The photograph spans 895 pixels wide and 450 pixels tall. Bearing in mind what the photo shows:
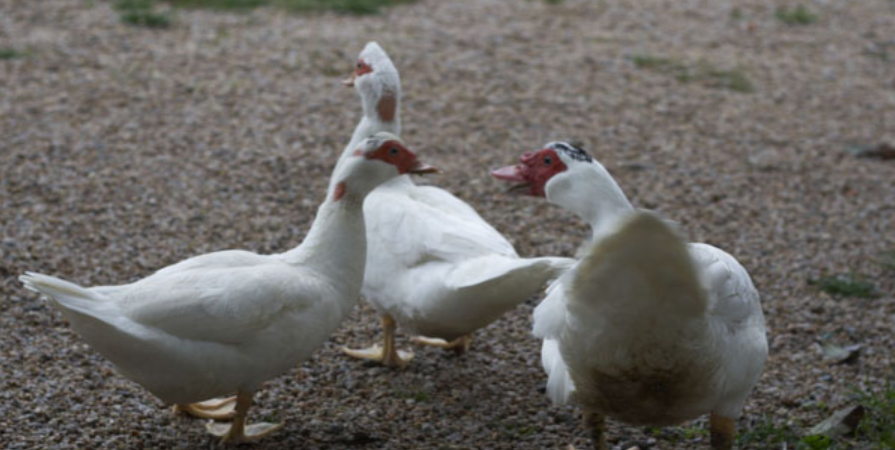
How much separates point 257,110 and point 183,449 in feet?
12.6

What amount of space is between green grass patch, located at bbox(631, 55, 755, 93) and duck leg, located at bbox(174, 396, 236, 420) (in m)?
5.44

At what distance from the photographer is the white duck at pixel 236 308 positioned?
353 centimetres

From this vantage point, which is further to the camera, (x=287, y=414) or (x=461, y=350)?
(x=461, y=350)

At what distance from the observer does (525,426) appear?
4.25 metres

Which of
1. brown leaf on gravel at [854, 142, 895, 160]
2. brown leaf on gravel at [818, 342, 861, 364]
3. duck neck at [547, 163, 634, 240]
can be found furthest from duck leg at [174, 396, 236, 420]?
brown leaf on gravel at [854, 142, 895, 160]

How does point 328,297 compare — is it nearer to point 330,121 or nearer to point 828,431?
point 828,431

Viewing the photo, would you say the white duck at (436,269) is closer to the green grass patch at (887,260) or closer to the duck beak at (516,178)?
the duck beak at (516,178)

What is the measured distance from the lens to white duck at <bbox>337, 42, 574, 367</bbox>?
4.05 m

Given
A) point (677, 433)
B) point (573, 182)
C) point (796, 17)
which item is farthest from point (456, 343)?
point (796, 17)

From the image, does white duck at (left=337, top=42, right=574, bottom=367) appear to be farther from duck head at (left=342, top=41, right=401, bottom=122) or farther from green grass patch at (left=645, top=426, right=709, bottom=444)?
green grass patch at (left=645, top=426, right=709, bottom=444)

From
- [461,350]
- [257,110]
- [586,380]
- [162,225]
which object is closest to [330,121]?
[257,110]

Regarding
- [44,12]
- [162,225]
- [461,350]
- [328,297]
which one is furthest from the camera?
[44,12]

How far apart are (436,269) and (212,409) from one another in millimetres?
1126

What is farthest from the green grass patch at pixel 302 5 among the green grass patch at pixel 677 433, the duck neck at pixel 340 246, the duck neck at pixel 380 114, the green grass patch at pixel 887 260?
the green grass patch at pixel 677 433
